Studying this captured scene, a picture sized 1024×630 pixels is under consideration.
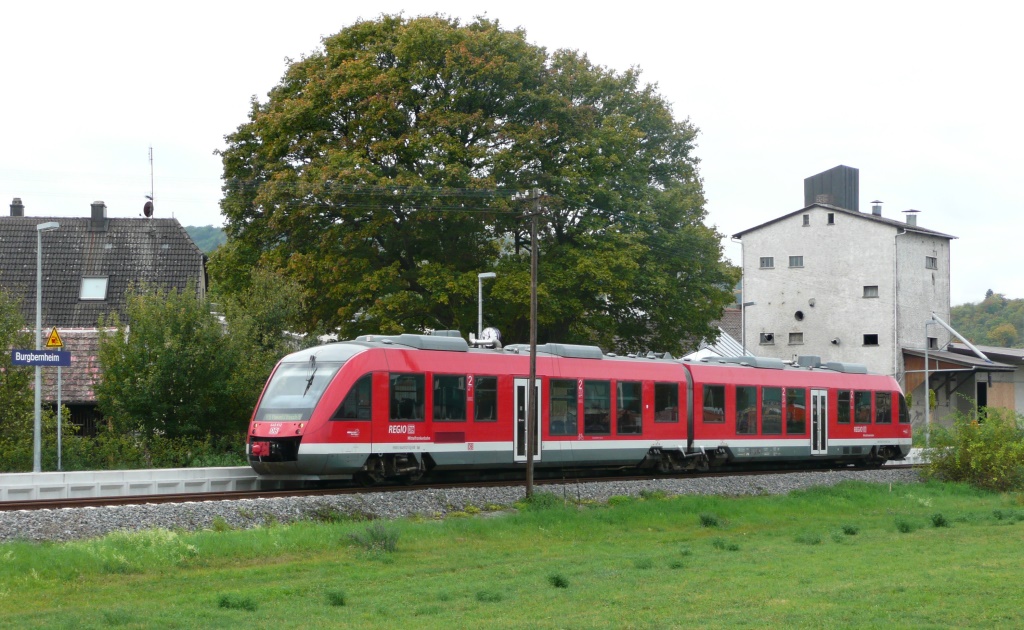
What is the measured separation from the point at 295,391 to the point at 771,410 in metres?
14.6

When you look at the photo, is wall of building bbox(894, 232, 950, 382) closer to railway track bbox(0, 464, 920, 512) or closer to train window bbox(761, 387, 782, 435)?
train window bbox(761, 387, 782, 435)

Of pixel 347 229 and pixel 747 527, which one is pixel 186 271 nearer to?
pixel 347 229

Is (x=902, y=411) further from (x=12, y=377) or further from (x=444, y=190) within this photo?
(x=12, y=377)

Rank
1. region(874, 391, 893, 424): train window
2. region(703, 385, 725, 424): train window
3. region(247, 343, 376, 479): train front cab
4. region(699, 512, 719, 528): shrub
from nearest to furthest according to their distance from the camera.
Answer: region(247, 343, 376, 479): train front cab < region(699, 512, 719, 528): shrub < region(703, 385, 725, 424): train window < region(874, 391, 893, 424): train window

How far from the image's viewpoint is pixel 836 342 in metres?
58.5

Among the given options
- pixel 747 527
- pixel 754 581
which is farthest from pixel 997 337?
pixel 754 581

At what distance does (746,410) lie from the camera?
31.0 metres

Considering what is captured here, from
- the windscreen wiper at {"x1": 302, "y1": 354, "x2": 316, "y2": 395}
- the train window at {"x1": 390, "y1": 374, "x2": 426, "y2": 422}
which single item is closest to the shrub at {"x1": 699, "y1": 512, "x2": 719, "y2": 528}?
the train window at {"x1": 390, "y1": 374, "x2": 426, "y2": 422}

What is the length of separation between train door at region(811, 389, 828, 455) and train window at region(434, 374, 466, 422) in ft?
43.0

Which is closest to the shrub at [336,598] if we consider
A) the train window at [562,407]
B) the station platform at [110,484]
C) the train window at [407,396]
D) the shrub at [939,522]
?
the train window at [407,396]

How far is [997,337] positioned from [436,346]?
9482 cm

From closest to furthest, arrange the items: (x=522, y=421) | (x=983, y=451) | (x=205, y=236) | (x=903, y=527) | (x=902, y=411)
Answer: (x=903, y=527)
(x=522, y=421)
(x=983, y=451)
(x=902, y=411)
(x=205, y=236)

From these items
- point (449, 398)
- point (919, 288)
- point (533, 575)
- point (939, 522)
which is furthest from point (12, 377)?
point (919, 288)

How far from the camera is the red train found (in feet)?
71.8
